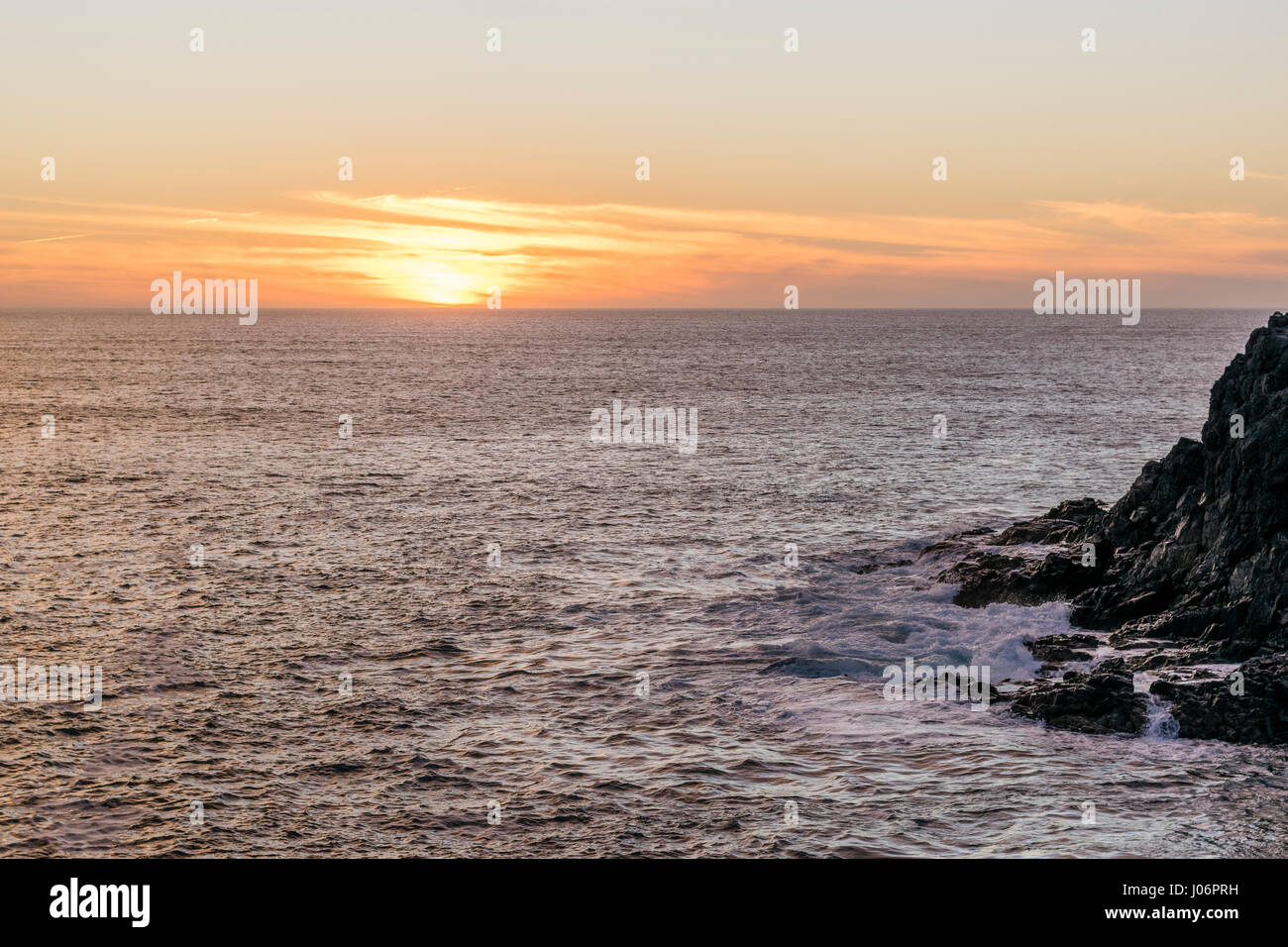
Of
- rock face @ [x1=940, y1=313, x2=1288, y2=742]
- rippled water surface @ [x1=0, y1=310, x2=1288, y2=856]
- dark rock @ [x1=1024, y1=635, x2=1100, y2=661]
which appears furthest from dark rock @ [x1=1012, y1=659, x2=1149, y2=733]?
dark rock @ [x1=1024, y1=635, x2=1100, y2=661]

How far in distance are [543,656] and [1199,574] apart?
1671 cm

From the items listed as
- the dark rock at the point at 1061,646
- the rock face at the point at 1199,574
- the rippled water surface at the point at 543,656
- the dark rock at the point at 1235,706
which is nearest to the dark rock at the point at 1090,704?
the rock face at the point at 1199,574

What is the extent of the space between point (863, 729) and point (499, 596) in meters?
13.8

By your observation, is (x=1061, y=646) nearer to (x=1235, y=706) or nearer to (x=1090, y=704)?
(x=1090, y=704)

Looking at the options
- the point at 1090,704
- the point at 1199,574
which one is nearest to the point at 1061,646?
the point at 1199,574

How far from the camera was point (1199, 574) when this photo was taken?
27.1 metres

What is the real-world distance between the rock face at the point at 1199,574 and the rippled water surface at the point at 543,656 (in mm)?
978

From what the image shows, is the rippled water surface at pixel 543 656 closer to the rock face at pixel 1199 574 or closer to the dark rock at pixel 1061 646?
the dark rock at pixel 1061 646

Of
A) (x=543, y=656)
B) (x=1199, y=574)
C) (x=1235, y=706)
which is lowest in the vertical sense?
(x=543, y=656)

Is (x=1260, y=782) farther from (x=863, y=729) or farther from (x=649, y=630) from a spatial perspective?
(x=649, y=630)

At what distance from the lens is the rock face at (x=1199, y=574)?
2142 cm

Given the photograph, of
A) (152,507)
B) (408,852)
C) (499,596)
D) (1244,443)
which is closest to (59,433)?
(152,507)
